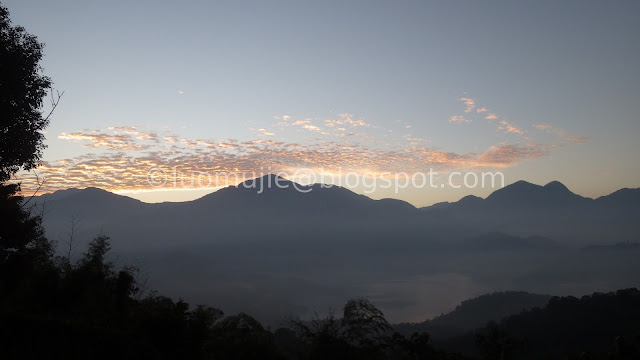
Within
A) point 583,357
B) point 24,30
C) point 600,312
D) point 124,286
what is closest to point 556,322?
point 600,312

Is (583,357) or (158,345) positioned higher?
(158,345)

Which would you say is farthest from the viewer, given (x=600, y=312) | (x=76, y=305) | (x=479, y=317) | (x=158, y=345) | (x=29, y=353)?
(x=479, y=317)

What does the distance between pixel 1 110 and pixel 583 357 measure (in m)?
25.8

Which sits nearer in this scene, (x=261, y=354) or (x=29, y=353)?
(x=29, y=353)

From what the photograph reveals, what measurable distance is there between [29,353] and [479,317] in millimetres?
207147

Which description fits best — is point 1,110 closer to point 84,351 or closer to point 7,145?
point 7,145

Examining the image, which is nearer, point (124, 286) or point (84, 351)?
point (84, 351)

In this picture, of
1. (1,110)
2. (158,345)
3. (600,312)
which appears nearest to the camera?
(158,345)

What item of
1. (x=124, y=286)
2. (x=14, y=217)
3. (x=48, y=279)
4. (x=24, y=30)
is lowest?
(x=124, y=286)

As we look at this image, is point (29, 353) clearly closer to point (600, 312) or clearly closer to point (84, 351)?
point (84, 351)

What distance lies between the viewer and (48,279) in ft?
45.4

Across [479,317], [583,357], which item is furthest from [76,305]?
[479,317]

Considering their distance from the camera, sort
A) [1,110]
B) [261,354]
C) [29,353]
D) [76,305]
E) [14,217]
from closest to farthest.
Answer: [29,353], [261,354], [76,305], [1,110], [14,217]

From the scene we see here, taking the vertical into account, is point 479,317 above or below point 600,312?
below
